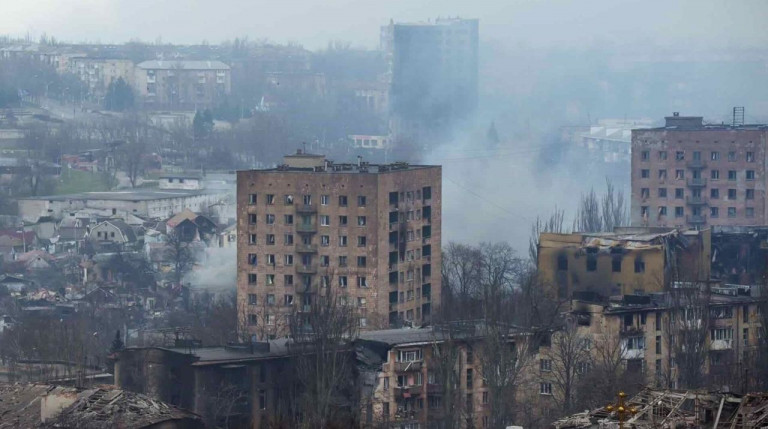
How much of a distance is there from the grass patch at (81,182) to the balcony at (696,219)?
20.7 meters

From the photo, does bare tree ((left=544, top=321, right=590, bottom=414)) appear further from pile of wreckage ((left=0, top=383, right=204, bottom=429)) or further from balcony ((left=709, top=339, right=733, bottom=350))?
pile of wreckage ((left=0, top=383, right=204, bottom=429))

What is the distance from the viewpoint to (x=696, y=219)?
40500mm

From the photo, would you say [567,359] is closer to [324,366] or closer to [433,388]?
[433,388]

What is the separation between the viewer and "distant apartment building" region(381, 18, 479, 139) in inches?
2790

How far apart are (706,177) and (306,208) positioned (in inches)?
399

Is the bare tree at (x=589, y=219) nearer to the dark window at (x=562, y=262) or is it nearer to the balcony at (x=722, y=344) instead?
the dark window at (x=562, y=262)

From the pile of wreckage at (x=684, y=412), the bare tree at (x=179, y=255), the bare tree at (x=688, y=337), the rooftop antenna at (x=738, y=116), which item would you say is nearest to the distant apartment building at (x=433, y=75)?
the rooftop antenna at (x=738, y=116)

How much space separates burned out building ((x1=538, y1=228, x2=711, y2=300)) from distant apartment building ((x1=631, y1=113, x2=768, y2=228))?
800 centimetres

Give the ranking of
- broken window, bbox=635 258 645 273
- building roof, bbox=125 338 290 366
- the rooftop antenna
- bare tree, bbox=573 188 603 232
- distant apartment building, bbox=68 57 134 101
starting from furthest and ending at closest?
distant apartment building, bbox=68 57 134 101
the rooftop antenna
bare tree, bbox=573 188 603 232
broken window, bbox=635 258 645 273
building roof, bbox=125 338 290 366

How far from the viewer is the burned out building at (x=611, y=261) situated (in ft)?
104

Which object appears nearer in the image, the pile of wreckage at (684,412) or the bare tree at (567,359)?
the pile of wreckage at (684,412)

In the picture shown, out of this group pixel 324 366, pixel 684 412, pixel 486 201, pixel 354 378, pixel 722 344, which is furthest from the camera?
pixel 486 201

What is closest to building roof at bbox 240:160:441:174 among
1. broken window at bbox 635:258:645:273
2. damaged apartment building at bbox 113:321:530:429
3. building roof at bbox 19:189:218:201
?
broken window at bbox 635:258:645:273

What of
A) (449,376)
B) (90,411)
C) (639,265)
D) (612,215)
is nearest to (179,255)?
(612,215)
